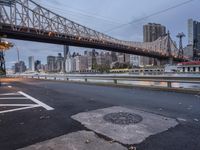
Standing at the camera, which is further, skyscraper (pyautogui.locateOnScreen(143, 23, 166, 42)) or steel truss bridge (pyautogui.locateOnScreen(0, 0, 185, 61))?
skyscraper (pyautogui.locateOnScreen(143, 23, 166, 42))

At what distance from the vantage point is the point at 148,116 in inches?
240

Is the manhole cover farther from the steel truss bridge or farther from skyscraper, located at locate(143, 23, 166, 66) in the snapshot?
skyscraper, located at locate(143, 23, 166, 66)

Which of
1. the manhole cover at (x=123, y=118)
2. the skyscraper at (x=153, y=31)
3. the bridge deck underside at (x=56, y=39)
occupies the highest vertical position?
the skyscraper at (x=153, y=31)

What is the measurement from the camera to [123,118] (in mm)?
5957

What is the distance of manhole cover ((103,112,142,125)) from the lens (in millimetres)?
5555

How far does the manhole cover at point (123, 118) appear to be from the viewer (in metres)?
5.55

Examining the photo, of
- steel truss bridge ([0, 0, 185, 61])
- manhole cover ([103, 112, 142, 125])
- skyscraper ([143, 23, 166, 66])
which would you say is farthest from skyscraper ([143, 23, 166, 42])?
manhole cover ([103, 112, 142, 125])

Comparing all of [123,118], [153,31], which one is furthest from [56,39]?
[153,31]

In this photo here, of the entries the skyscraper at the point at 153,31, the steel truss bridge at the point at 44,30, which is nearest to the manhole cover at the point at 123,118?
the steel truss bridge at the point at 44,30

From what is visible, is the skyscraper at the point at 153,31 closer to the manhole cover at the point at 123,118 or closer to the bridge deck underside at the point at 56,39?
the bridge deck underside at the point at 56,39

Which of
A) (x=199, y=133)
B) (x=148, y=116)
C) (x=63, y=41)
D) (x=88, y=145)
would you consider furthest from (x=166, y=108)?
(x=63, y=41)

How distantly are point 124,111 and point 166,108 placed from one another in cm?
144

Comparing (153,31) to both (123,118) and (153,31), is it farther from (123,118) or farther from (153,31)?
(123,118)

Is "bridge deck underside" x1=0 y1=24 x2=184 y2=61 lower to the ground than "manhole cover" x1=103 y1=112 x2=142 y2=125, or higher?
higher
